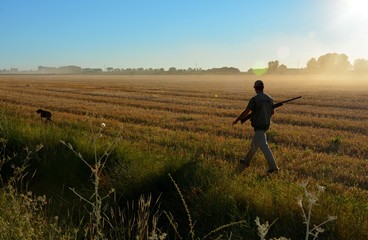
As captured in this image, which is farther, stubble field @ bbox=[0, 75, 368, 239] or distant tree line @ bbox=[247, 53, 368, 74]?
distant tree line @ bbox=[247, 53, 368, 74]

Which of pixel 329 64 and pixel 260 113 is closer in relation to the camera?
pixel 260 113

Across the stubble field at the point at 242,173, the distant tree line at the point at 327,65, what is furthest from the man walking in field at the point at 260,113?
the distant tree line at the point at 327,65

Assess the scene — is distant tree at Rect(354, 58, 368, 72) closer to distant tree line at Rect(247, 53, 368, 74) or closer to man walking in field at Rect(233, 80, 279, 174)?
distant tree line at Rect(247, 53, 368, 74)

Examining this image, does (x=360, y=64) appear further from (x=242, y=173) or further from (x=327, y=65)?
(x=242, y=173)

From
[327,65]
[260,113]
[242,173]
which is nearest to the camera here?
[242,173]

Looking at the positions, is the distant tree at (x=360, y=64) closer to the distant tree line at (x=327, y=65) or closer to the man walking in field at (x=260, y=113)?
the distant tree line at (x=327, y=65)

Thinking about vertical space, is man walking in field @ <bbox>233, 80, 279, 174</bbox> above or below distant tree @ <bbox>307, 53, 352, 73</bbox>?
below

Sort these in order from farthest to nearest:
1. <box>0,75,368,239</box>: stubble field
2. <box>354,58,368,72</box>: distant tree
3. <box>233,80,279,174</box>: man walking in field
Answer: <box>354,58,368,72</box>: distant tree → <box>233,80,279,174</box>: man walking in field → <box>0,75,368,239</box>: stubble field

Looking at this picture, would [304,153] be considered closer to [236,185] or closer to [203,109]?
[236,185]

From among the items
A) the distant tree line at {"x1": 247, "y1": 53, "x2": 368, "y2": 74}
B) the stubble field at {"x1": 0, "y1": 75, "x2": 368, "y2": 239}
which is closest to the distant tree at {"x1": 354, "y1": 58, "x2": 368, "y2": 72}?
the distant tree line at {"x1": 247, "y1": 53, "x2": 368, "y2": 74}

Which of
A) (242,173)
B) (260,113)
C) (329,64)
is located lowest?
(242,173)

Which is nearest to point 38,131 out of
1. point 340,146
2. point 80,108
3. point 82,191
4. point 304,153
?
point 82,191

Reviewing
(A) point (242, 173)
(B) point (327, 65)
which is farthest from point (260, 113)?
(B) point (327, 65)

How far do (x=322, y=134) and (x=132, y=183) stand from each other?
33.7 ft
